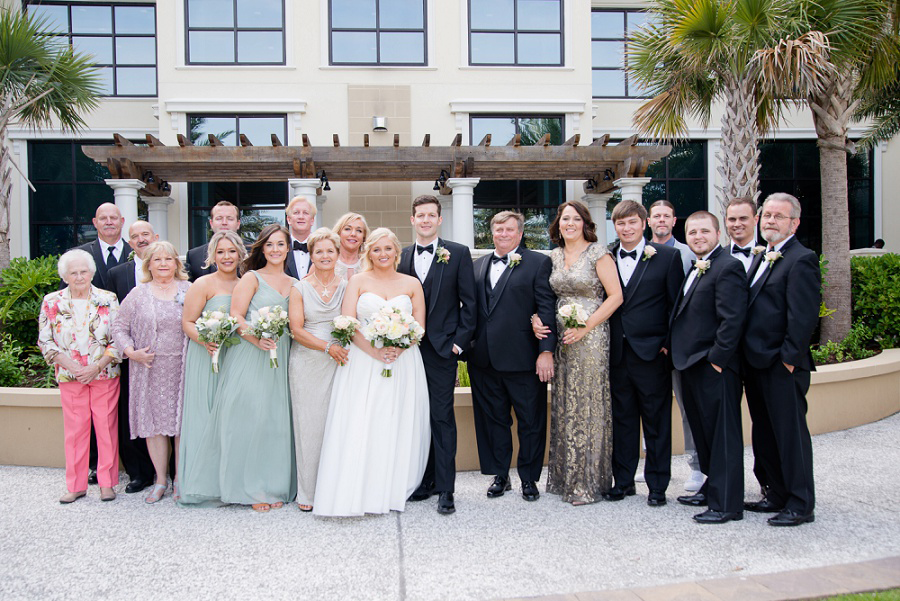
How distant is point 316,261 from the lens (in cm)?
537

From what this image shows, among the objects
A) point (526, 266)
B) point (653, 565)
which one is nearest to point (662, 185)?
point (526, 266)

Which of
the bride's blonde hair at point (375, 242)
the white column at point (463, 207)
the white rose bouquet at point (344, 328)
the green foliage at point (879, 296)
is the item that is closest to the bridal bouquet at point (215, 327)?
the white rose bouquet at point (344, 328)

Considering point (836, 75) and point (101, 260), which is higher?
point (836, 75)

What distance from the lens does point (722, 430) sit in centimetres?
495

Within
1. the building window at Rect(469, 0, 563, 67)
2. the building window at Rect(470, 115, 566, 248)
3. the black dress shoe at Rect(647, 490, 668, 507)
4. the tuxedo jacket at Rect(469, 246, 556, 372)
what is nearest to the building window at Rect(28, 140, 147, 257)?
the building window at Rect(470, 115, 566, 248)

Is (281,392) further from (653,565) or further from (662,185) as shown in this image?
(662,185)

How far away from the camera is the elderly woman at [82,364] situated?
5.63m

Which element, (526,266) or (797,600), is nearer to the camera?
(797,600)

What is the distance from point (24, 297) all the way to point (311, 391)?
220 inches

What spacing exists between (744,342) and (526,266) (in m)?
1.72

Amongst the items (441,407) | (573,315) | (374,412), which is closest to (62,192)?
(374,412)

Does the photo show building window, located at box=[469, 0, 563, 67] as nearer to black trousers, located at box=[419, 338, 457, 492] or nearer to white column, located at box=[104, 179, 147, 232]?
white column, located at box=[104, 179, 147, 232]

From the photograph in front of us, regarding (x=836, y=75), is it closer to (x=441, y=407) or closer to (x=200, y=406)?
(x=441, y=407)

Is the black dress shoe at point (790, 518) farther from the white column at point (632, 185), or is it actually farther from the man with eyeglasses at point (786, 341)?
the white column at point (632, 185)
